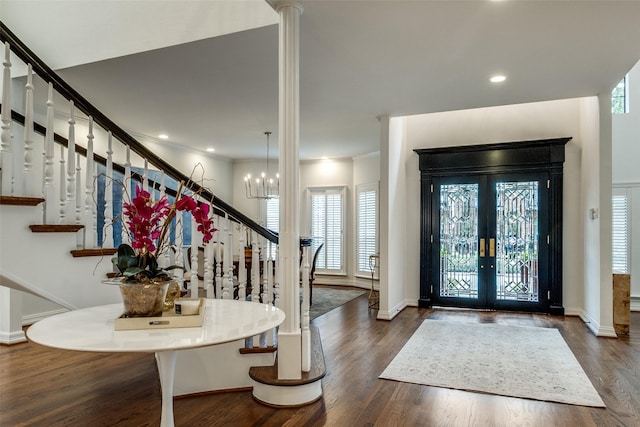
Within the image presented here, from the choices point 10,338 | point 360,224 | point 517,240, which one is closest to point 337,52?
point 517,240

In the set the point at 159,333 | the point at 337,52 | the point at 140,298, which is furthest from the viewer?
the point at 337,52

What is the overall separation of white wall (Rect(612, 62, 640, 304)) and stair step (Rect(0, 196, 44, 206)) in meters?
6.93

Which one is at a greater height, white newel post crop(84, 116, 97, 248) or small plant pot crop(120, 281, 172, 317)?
white newel post crop(84, 116, 97, 248)

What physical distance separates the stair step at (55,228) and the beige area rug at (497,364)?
2469mm

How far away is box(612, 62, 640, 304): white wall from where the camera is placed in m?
5.82

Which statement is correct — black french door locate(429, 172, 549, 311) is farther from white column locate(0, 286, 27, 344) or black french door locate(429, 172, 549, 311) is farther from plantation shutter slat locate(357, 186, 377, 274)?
white column locate(0, 286, 27, 344)

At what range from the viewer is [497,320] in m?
5.30

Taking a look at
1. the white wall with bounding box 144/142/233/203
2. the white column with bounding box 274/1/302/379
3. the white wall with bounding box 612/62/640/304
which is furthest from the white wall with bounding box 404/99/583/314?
the white column with bounding box 274/1/302/379

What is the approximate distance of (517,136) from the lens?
5.79 m

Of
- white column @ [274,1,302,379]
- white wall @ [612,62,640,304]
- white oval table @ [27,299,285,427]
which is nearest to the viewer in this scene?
white oval table @ [27,299,285,427]

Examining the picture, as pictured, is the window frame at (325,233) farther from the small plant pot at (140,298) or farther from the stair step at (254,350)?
the small plant pot at (140,298)

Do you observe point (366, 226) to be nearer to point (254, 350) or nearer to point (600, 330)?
point (600, 330)

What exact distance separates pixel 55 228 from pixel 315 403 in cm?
196

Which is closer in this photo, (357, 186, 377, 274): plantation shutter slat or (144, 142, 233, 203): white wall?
(144, 142, 233, 203): white wall
